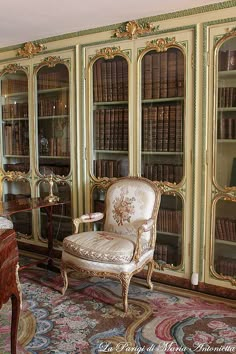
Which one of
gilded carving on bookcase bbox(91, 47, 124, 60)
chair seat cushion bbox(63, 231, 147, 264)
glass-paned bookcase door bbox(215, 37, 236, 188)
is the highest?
gilded carving on bookcase bbox(91, 47, 124, 60)

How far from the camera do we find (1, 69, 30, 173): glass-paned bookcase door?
13.6 feet

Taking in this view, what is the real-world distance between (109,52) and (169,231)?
1.77m

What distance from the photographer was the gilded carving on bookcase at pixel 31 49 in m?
3.90

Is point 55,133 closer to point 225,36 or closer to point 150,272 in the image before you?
point 150,272

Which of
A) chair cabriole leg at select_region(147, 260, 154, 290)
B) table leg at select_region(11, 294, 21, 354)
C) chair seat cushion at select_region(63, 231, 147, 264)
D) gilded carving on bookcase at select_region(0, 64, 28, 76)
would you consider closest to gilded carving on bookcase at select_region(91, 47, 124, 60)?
gilded carving on bookcase at select_region(0, 64, 28, 76)

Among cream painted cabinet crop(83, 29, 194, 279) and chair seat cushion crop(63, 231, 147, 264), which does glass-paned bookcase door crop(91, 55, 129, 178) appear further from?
chair seat cushion crop(63, 231, 147, 264)

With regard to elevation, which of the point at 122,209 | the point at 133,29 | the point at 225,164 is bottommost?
the point at 122,209

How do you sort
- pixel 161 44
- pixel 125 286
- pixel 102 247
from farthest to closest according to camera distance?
pixel 161 44, pixel 102 247, pixel 125 286

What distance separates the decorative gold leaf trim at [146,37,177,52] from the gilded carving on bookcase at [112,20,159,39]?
4.2 inches

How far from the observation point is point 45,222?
4137mm

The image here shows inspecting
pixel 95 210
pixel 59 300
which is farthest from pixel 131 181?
pixel 59 300

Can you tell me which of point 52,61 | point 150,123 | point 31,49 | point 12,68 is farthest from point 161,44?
point 12,68

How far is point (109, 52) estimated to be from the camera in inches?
135

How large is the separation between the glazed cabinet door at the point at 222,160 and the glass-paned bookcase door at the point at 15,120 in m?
2.17
